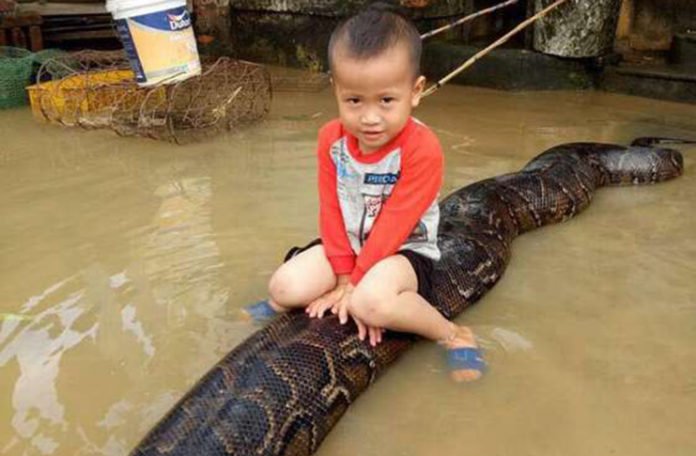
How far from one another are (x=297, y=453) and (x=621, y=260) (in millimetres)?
2082

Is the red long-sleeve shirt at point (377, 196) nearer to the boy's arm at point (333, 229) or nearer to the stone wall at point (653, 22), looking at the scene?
the boy's arm at point (333, 229)

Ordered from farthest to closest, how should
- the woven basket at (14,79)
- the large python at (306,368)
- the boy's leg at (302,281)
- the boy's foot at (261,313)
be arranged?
the woven basket at (14,79) < the boy's foot at (261,313) < the boy's leg at (302,281) < the large python at (306,368)

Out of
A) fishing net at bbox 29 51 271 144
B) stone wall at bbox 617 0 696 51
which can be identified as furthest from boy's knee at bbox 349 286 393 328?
stone wall at bbox 617 0 696 51

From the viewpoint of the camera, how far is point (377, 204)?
2.88 metres

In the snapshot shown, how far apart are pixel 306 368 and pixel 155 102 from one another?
419 cm

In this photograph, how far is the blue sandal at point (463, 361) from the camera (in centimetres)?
284


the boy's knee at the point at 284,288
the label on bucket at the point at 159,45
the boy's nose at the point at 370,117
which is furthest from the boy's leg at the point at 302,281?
the label on bucket at the point at 159,45

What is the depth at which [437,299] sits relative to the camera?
3189 millimetres

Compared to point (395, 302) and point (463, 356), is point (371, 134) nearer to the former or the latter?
point (395, 302)

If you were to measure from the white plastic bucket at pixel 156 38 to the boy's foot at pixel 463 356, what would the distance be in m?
3.15

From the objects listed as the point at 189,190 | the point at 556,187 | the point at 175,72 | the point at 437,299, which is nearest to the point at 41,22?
the point at 175,72

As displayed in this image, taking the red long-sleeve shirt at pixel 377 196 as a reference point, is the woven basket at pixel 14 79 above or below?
below

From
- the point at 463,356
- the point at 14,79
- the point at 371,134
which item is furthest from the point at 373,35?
the point at 14,79

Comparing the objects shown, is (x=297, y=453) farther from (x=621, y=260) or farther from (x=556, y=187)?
(x=556, y=187)
